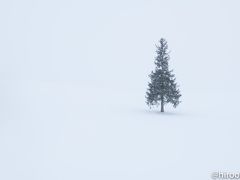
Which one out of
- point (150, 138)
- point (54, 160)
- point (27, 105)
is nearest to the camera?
point (54, 160)

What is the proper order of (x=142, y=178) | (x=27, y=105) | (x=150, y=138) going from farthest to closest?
1. (x=27, y=105)
2. (x=150, y=138)
3. (x=142, y=178)

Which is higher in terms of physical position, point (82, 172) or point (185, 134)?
point (185, 134)

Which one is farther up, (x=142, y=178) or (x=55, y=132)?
(x=55, y=132)

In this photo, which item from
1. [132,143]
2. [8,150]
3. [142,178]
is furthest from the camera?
[132,143]

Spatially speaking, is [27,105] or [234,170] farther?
[27,105]

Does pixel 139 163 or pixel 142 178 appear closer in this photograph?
pixel 142 178

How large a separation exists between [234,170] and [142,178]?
19.4 feet

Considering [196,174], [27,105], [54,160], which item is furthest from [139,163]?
[27,105]

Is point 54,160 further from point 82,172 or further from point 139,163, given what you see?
point 139,163

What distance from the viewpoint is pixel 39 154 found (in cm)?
2238

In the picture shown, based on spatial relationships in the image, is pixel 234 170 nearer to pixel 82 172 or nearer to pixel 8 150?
pixel 82 172

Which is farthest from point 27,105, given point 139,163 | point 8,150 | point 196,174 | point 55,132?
point 196,174

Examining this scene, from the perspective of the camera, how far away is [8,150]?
22828 millimetres

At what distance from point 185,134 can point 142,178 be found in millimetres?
12150
